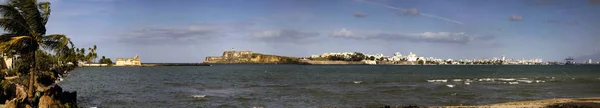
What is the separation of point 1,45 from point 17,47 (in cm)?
94

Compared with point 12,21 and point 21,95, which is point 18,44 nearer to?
point 12,21

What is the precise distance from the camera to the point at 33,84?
18.8 metres

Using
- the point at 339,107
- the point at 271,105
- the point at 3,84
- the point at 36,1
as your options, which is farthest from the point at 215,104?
the point at 36,1

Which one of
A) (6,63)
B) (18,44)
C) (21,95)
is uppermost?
(18,44)

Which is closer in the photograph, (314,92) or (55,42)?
(55,42)

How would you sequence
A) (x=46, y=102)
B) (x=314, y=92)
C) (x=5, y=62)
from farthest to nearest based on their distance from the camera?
(x=5, y=62), (x=314, y=92), (x=46, y=102)

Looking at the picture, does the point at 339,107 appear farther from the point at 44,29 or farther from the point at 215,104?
the point at 44,29

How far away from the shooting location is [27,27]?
62.2 feet

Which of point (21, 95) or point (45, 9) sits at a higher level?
point (45, 9)

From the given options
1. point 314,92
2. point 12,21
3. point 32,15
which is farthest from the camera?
point 314,92

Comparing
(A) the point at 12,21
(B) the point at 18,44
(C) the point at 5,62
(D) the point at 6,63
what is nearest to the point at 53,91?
(B) the point at 18,44

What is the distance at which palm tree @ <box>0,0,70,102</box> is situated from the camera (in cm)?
1842

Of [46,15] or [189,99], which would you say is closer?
[46,15]

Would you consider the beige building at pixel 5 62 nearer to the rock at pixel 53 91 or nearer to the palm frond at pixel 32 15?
the rock at pixel 53 91
